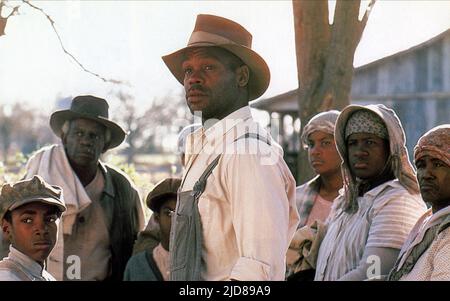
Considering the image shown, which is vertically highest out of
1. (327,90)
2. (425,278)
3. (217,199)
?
(327,90)

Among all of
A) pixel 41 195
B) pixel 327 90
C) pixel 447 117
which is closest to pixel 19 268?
pixel 41 195

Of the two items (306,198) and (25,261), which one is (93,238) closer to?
(306,198)

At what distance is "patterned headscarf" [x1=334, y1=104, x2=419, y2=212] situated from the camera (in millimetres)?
5715

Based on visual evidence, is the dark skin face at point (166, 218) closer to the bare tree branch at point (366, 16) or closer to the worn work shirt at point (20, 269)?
the worn work shirt at point (20, 269)

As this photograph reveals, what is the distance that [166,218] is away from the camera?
662 cm

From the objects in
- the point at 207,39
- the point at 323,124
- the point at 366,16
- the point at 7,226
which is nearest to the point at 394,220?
the point at 323,124

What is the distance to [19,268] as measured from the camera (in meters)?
5.05

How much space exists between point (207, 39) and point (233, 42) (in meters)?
0.12

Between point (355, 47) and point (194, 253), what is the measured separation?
439 cm

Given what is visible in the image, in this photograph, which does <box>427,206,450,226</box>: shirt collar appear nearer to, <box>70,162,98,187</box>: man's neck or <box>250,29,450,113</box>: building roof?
<box>70,162,98,187</box>: man's neck

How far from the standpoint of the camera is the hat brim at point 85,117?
688cm


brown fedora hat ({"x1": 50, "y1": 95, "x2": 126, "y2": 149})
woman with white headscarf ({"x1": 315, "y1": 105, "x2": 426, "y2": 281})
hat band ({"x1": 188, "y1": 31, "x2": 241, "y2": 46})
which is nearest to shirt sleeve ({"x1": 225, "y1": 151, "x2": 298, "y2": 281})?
hat band ({"x1": 188, "y1": 31, "x2": 241, "y2": 46})

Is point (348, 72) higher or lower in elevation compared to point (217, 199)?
higher

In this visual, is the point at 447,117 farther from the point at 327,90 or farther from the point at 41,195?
the point at 41,195
